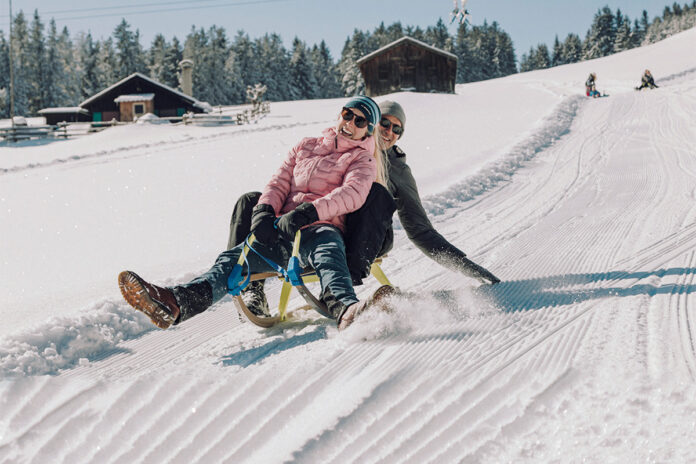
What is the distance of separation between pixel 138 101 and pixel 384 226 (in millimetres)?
38685

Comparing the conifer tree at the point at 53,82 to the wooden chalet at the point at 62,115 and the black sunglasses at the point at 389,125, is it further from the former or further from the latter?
the black sunglasses at the point at 389,125

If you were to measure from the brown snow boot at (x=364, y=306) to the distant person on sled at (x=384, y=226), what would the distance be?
0.15 m

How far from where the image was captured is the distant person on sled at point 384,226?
3.02 metres

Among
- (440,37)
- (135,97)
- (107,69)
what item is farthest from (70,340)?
(440,37)

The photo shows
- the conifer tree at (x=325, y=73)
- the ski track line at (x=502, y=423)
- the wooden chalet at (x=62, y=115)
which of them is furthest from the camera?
the conifer tree at (x=325, y=73)

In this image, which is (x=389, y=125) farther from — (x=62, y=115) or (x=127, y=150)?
(x=62, y=115)

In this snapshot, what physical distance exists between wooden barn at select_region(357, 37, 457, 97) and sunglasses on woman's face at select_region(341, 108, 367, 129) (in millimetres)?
34725

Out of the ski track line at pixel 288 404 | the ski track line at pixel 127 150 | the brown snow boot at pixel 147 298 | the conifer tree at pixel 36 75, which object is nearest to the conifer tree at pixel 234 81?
the conifer tree at pixel 36 75

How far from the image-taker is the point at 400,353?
7.88 feet

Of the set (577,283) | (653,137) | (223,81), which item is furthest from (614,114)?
(223,81)

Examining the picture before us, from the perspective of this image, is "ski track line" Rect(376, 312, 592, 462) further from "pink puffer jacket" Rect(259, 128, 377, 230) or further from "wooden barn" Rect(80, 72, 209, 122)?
"wooden barn" Rect(80, 72, 209, 122)

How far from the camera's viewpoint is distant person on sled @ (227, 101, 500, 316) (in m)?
3.02

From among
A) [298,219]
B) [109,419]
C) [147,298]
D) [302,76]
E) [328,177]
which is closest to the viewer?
[109,419]

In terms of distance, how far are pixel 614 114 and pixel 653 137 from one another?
472 centimetres
